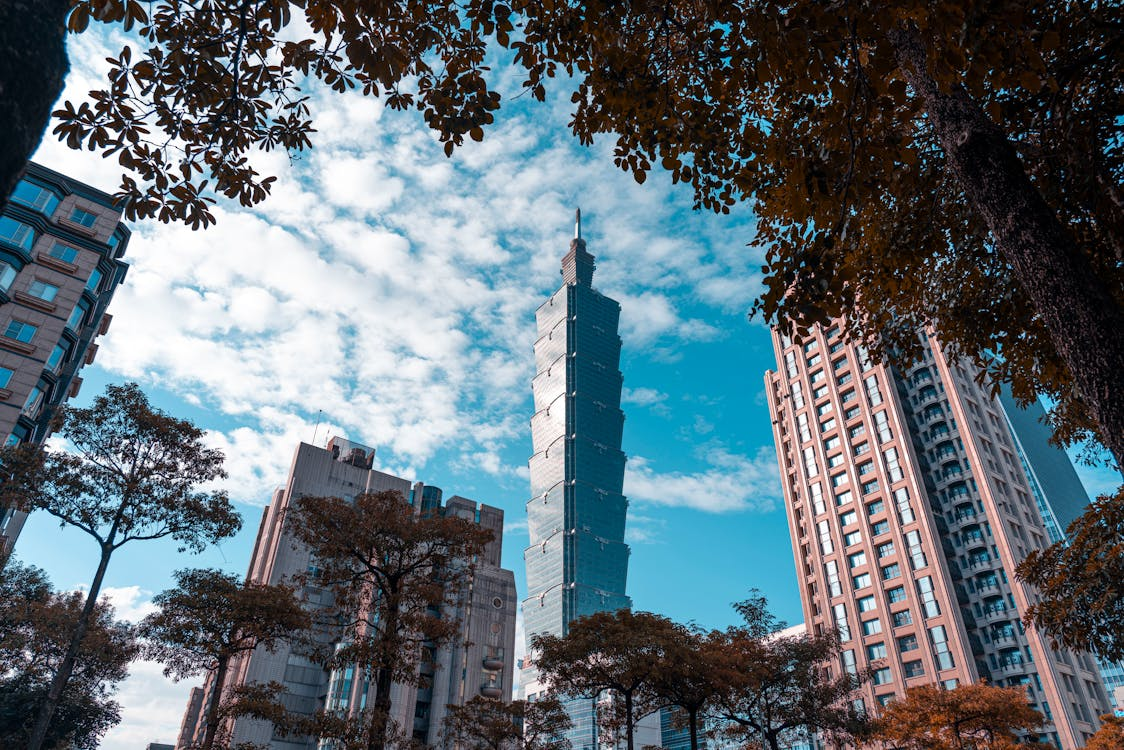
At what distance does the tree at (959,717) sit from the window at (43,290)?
52152mm

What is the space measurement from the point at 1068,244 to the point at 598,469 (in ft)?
634

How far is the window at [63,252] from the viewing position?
41.8m

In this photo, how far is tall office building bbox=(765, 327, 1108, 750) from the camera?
5538 centimetres

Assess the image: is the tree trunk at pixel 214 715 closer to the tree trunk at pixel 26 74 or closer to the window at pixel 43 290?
the tree trunk at pixel 26 74

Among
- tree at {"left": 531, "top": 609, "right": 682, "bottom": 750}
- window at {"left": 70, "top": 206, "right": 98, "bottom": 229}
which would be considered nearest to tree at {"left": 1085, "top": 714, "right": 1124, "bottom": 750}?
tree at {"left": 531, "top": 609, "right": 682, "bottom": 750}

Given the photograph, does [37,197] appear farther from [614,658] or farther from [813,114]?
[813,114]

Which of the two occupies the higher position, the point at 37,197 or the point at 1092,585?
the point at 37,197

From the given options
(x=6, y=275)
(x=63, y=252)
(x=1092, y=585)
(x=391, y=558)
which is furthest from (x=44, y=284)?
(x=1092, y=585)

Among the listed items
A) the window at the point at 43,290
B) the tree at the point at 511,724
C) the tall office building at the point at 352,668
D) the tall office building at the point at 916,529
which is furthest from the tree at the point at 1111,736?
the window at the point at 43,290

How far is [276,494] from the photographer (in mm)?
81562

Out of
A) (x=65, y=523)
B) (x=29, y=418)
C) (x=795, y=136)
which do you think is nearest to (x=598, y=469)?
(x=29, y=418)

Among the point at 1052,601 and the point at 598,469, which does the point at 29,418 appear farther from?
the point at 598,469

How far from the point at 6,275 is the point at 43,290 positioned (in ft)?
7.66

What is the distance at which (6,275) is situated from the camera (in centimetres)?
3844
